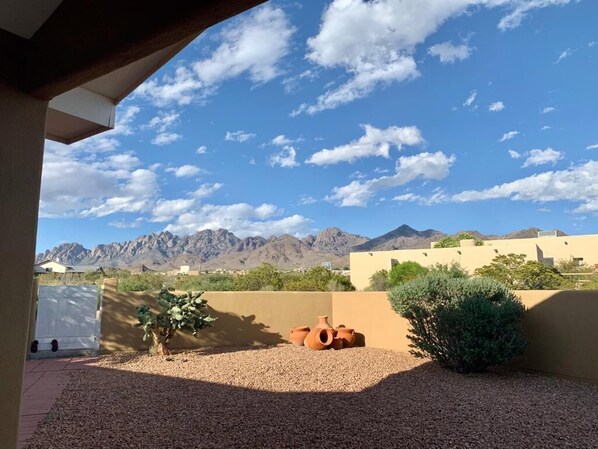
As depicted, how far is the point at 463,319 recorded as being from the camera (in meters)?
6.95

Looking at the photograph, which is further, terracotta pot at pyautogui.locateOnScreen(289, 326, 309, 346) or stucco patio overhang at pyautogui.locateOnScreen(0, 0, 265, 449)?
terracotta pot at pyautogui.locateOnScreen(289, 326, 309, 346)

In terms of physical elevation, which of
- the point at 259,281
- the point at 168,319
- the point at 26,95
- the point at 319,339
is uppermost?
the point at 26,95

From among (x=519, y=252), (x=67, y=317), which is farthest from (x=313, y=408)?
(x=519, y=252)

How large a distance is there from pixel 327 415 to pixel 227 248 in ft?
281

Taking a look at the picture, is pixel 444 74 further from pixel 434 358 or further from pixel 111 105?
pixel 111 105

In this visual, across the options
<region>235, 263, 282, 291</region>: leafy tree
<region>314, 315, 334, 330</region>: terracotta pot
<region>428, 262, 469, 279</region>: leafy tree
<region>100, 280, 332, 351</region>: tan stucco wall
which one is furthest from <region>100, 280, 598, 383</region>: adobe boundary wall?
<region>235, 263, 282, 291</region>: leafy tree

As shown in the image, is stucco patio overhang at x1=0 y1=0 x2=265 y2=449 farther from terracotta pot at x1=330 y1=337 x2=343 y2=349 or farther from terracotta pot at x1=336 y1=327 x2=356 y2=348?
terracotta pot at x1=336 y1=327 x2=356 y2=348

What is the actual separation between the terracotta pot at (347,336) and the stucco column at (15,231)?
8158 millimetres

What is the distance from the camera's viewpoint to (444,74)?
22.1 meters

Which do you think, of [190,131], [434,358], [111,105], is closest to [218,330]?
[434,358]

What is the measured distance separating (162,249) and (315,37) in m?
79.6

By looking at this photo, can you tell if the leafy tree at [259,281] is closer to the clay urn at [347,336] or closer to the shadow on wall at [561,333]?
the clay urn at [347,336]

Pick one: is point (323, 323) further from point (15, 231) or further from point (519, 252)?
point (519, 252)

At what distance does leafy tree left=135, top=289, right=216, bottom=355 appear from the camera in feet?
27.9
